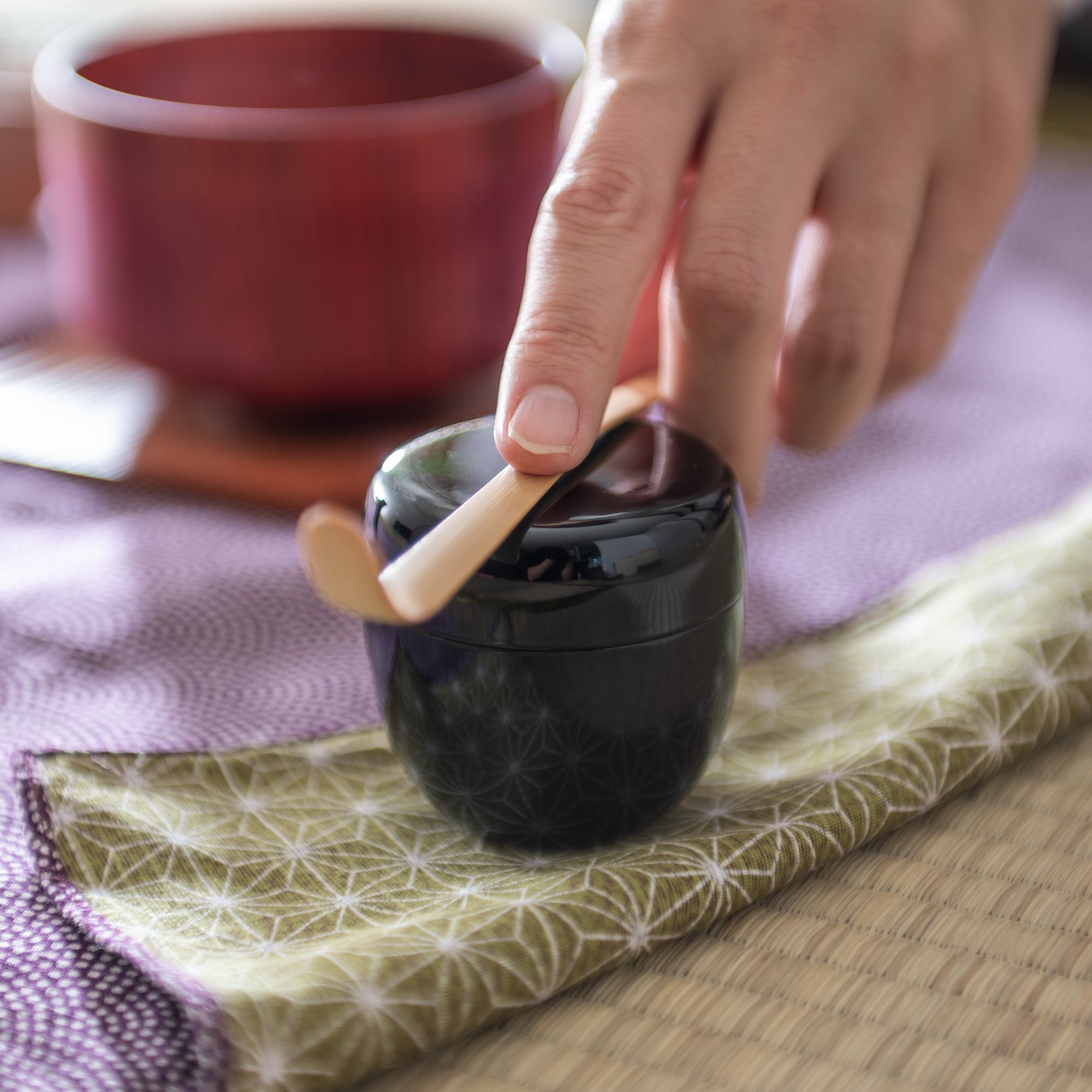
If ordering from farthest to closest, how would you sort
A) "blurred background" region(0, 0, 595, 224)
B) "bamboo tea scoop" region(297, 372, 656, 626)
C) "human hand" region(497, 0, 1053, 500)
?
"blurred background" region(0, 0, 595, 224) < "human hand" region(497, 0, 1053, 500) < "bamboo tea scoop" region(297, 372, 656, 626)

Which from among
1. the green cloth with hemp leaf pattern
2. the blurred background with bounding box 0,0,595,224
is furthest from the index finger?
the blurred background with bounding box 0,0,595,224

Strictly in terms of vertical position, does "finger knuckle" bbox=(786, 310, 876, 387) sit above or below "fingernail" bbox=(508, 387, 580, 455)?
below

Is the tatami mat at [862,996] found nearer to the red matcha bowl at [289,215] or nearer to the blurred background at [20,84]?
the red matcha bowl at [289,215]

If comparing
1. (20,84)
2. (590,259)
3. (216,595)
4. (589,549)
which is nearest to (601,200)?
(590,259)

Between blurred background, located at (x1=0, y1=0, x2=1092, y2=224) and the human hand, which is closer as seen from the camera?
the human hand

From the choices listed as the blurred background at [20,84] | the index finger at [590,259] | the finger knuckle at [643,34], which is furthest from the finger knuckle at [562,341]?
the blurred background at [20,84]

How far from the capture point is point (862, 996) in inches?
12.3

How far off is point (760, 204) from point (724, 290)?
0.03m

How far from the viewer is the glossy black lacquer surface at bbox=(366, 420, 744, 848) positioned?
Result: 308mm

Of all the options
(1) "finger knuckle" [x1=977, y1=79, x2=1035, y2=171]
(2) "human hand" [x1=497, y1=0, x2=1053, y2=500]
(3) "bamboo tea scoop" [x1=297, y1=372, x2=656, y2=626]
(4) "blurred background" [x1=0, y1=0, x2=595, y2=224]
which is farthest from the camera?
(4) "blurred background" [x1=0, y1=0, x2=595, y2=224]

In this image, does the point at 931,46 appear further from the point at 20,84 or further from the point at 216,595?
the point at 20,84

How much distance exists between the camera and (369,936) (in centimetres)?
31

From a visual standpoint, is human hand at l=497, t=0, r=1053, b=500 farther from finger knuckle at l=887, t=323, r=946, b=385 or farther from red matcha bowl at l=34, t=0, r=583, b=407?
red matcha bowl at l=34, t=0, r=583, b=407

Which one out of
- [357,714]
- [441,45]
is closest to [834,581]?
[357,714]
